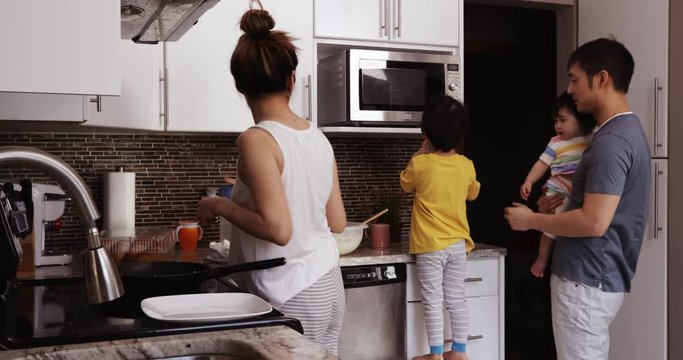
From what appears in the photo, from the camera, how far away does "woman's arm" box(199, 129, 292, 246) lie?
5.81 ft

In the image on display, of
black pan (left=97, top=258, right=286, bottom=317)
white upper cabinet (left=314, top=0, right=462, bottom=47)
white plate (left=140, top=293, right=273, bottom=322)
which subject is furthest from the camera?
white upper cabinet (left=314, top=0, right=462, bottom=47)

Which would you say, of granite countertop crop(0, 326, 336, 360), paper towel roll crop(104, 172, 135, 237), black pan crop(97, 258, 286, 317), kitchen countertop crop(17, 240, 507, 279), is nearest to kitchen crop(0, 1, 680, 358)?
paper towel roll crop(104, 172, 135, 237)

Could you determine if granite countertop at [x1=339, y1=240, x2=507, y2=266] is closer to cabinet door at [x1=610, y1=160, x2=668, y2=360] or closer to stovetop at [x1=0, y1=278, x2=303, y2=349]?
cabinet door at [x1=610, y1=160, x2=668, y2=360]

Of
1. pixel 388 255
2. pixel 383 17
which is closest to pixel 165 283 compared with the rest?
pixel 388 255

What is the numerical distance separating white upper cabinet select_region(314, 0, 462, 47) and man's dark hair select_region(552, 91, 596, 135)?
1.80ft

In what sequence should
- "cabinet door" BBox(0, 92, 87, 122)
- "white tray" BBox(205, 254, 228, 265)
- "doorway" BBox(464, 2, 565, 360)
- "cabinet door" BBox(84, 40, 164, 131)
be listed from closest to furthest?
"cabinet door" BBox(0, 92, 87, 122)
"cabinet door" BBox(84, 40, 164, 131)
"white tray" BBox(205, 254, 228, 265)
"doorway" BBox(464, 2, 565, 360)

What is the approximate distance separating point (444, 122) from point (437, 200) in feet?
0.99

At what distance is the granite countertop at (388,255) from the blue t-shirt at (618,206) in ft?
1.76

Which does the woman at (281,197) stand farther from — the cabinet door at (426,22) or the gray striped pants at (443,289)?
the cabinet door at (426,22)

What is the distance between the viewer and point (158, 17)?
Result: 1.84 metres

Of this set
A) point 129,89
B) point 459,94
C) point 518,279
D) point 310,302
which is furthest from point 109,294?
point 518,279

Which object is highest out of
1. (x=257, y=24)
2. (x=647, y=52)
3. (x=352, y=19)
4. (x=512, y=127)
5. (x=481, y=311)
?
(x=352, y=19)

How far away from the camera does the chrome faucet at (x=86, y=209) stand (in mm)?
1179

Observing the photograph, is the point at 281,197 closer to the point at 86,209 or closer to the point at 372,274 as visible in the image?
the point at 86,209
